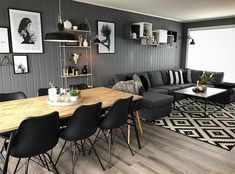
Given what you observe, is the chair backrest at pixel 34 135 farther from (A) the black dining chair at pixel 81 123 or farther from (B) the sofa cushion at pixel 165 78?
(B) the sofa cushion at pixel 165 78

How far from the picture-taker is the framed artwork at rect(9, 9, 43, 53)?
341 cm

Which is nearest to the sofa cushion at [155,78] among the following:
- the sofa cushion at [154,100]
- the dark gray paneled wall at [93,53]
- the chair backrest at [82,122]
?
the dark gray paneled wall at [93,53]

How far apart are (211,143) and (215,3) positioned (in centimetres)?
316

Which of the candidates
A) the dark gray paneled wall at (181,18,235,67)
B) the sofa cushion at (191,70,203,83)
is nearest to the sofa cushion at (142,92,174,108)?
the sofa cushion at (191,70,203,83)

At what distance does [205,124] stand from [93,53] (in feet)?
9.70

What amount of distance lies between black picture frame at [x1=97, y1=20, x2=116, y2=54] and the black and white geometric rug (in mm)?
2167

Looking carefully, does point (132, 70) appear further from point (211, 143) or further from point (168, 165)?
point (168, 165)

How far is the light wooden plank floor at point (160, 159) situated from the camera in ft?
7.82

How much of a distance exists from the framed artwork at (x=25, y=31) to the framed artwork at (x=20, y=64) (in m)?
0.13

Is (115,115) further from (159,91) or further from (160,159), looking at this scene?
(159,91)

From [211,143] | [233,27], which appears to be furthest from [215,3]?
[211,143]

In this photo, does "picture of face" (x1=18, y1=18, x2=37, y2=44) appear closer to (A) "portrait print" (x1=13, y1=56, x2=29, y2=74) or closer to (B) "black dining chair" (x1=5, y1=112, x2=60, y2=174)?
(A) "portrait print" (x1=13, y1=56, x2=29, y2=74)

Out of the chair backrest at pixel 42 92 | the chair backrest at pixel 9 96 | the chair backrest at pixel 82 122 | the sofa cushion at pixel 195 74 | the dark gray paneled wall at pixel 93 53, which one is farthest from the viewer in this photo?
the sofa cushion at pixel 195 74

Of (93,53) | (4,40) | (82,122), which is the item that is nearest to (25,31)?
(4,40)
